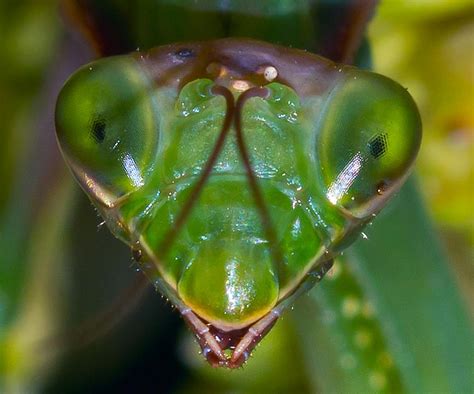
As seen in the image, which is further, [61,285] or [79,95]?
[61,285]

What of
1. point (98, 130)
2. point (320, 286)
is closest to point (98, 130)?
point (98, 130)

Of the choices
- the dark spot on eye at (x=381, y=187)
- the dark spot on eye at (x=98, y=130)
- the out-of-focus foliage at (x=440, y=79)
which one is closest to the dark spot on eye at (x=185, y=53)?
the dark spot on eye at (x=98, y=130)

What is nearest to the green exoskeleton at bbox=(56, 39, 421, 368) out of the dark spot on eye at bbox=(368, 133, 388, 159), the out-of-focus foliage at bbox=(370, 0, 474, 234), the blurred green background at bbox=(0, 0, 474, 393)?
the dark spot on eye at bbox=(368, 133, 388, 159)

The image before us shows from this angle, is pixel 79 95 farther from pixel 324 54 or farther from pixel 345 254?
pixel 345 254

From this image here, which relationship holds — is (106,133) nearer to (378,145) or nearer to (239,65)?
(239,65)

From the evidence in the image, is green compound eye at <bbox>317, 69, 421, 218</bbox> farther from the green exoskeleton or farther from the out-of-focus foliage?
the out-of-focus foliage

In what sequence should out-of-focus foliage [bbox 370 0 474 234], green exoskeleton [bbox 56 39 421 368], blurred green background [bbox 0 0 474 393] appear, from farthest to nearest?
out-of-focus foliage [bbox 370 0 474 234], blurred green background [bbox 0 0 474 393], green exoskeleton [bbox 56 39 421 368]

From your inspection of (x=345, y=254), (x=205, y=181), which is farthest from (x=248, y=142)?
(x=345, y=254)

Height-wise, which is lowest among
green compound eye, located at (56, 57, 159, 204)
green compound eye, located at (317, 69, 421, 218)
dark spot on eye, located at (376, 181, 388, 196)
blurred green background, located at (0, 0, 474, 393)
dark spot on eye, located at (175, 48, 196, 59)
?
blurred green background, located at (0, 0, 474, 393)
